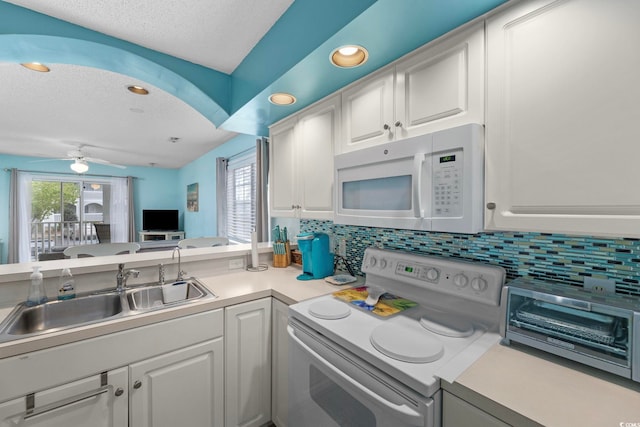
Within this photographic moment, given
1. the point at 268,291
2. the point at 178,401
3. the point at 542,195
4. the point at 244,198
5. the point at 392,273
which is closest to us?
the point at 542,195

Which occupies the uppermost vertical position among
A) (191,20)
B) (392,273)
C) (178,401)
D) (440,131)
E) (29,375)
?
(191,20)

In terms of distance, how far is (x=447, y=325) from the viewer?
107 centimetres

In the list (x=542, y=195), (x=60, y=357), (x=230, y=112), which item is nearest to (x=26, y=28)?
(x=230, y=112)

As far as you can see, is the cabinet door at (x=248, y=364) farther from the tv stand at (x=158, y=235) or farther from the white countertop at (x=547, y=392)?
the tv stand at (x=158, y=235)

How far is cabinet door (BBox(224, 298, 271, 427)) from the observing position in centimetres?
142

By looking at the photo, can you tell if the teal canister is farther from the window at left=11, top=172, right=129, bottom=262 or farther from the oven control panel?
the window at left=11, top=172, right=129, bottom=262

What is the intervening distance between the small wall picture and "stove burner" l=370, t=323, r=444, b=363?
18.1 feet

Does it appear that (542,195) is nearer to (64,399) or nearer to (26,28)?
(64,399)

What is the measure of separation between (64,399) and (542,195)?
1.90 metres

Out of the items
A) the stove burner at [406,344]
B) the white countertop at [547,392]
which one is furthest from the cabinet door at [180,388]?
the white countertop at [547,392]

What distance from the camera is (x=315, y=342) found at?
109cm

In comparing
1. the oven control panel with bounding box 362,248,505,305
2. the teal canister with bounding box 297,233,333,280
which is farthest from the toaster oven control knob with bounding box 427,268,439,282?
the teal canister with bounding box 297,233,333,280

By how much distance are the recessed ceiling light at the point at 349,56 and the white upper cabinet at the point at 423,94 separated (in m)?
0.13

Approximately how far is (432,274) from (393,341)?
0.44 meters
